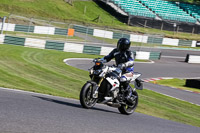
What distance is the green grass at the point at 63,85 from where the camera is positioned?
41.5 ft

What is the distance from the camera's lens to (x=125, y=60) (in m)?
9.92

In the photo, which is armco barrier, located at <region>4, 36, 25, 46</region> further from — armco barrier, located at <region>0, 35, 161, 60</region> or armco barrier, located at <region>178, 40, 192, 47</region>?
Result: armco barrier, located at <region>178, 40, 192, 47</region>

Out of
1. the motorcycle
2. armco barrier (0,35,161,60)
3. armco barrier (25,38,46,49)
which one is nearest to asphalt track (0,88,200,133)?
the motorcycle

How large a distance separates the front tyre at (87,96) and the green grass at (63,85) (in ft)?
9.73

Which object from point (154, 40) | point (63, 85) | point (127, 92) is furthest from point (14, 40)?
point (127, 92)

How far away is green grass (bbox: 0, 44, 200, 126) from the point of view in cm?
1264

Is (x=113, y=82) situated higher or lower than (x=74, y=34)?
lower

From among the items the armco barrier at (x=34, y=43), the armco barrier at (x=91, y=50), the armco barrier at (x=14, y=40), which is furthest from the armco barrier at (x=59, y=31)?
the armco barrier at (x=14, y=40)

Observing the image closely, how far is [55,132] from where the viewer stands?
19.9ft

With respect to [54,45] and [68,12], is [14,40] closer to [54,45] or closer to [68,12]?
[54,45]

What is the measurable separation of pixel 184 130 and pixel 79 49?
2163 centimetres

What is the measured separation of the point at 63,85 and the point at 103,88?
5.79m

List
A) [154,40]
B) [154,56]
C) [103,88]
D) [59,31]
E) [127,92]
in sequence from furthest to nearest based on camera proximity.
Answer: [59,31] → [154,40] → [154,56] → [127,92] → [103,88]

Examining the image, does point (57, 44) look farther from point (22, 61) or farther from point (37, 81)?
point (37, 81)
